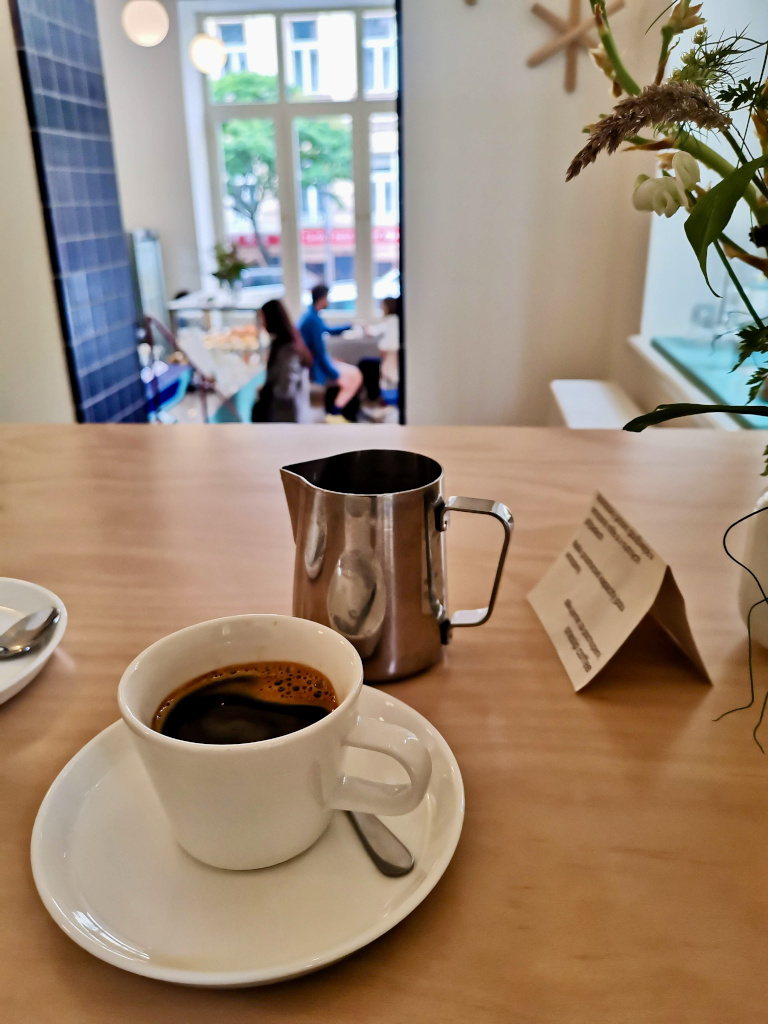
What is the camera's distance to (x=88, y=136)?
3.17 meters

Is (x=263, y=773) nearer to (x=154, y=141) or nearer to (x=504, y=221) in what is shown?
(x=504, y=221)

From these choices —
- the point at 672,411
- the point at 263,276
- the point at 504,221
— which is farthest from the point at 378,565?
the point at 263,276

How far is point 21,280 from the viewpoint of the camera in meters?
2.74

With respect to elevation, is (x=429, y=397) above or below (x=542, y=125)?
below

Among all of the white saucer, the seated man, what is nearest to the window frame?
the seated man

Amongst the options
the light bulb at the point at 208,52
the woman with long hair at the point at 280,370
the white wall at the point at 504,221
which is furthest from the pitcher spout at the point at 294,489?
the light bulb at the point at 208,52

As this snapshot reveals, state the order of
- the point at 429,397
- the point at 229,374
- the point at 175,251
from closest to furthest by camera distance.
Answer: the point at 429,397, the point at 229,374, the point at 175,251

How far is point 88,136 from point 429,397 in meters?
1.87

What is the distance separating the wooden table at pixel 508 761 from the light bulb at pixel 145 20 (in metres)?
3.48

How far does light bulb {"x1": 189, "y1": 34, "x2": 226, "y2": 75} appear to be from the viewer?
13.1ft

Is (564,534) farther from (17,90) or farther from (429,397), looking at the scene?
(17,90)

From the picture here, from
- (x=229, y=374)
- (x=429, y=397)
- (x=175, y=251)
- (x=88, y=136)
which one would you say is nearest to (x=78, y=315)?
(x=88, y=136)

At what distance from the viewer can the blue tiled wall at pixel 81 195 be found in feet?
9.21

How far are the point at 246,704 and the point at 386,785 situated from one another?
8cm
